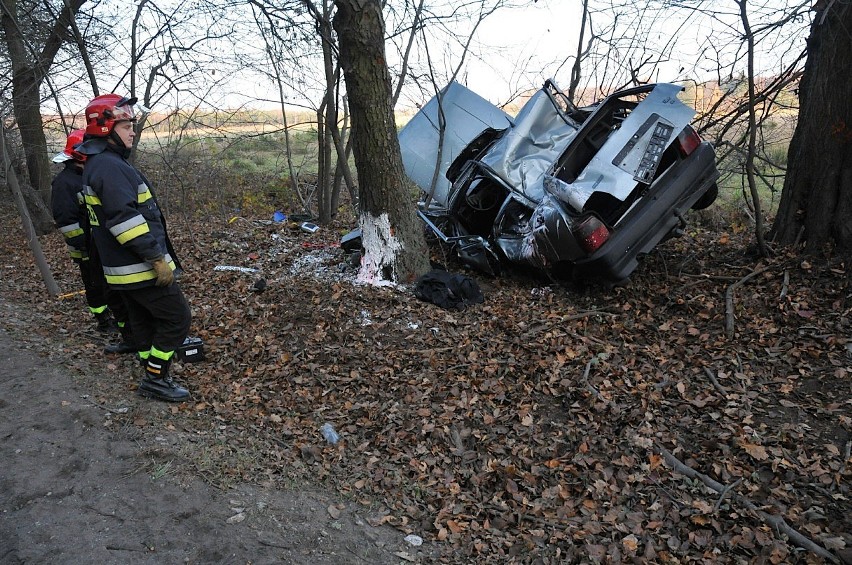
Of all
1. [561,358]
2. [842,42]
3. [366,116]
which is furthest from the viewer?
[366,116]

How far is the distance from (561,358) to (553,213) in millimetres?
1536

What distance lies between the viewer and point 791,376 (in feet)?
14.3

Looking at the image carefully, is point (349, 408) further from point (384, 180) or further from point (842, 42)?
point (842, 42)

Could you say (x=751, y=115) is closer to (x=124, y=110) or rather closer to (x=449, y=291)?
(x=449, y=291)

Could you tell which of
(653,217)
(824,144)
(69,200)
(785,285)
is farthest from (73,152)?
(824,144)

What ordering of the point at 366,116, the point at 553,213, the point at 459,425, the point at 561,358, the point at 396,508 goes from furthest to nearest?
the point at 366,116
the point at 553,213
the point at 561,358
the point at 459,425
the point at 396,508

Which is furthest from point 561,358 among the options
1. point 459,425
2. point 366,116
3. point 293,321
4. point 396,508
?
point 366,116

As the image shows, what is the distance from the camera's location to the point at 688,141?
225 inches

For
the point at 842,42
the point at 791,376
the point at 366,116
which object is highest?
the point at 842,42

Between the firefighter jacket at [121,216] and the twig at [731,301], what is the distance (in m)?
4.61

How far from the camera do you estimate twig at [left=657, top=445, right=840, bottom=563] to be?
3.01 meters

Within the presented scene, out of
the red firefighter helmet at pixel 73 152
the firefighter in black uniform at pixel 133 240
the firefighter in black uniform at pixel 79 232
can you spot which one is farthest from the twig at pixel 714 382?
the red firefighter helmet at pixel 73 152

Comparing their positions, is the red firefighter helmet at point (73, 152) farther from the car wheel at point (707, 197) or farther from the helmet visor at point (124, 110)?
the car wheel at point (707, 197)

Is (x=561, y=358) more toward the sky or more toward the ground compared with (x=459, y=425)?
more toward the sky
